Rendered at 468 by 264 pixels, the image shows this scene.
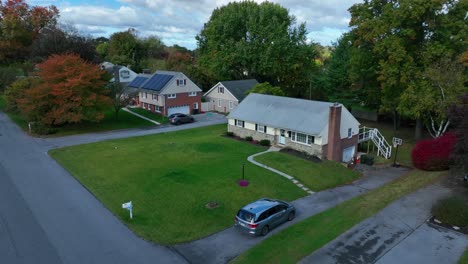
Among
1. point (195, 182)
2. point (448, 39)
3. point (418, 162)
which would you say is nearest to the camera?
point (195, 182)

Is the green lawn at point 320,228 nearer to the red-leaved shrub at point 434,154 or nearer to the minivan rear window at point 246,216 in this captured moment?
the minivan rear window at point 246,216

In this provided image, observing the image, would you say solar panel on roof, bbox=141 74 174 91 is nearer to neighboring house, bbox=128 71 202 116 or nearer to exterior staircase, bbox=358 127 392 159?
neighboring house, bbox=128 71 202 116

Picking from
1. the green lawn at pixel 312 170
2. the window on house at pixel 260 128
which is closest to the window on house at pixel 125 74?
the window on house at pixel 260 128

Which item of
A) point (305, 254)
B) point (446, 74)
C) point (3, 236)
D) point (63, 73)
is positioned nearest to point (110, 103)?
point (63, 73)

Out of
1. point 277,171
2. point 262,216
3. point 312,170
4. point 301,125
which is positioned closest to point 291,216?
point 262,216

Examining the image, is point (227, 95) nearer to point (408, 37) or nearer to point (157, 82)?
point (157, 82)

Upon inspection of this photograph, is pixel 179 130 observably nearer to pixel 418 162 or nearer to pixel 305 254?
pixel 418 162
